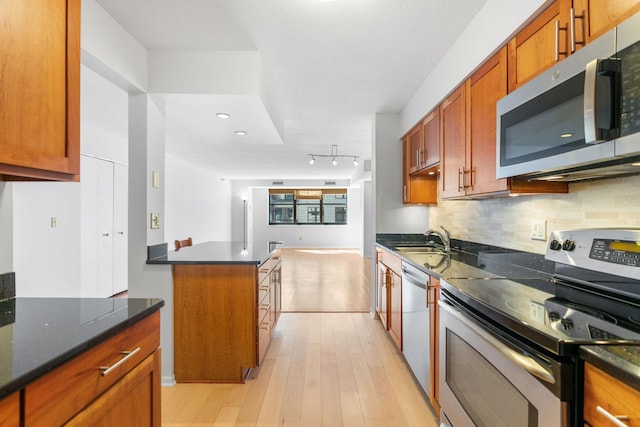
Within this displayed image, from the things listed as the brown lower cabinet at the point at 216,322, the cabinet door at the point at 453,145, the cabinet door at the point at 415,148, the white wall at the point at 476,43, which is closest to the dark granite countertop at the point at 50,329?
the brown lower cabinet at the point at 216,322

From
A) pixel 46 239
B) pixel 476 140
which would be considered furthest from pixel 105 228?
pixel 476 140

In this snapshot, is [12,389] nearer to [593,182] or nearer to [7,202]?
[7,202]

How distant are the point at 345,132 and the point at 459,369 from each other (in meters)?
3.59

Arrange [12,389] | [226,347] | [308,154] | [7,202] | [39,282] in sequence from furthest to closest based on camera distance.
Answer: [308,154] → [39,282] → [226,347] → [7,202] → [12,389]

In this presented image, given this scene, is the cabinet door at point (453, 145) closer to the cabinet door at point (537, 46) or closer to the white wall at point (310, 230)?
the cabinet door at point (537, 46)

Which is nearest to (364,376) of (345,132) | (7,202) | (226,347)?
(226,347)

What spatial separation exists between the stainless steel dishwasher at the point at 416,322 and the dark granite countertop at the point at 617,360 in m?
1.08

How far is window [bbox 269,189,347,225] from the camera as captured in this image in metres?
10.9

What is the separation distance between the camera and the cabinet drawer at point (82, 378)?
0.71 m

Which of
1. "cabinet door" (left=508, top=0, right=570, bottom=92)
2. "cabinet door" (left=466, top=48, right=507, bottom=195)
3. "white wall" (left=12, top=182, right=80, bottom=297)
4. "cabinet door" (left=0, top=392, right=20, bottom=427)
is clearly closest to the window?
"white wall" (left=12, top=182, right=80, bottom=297)

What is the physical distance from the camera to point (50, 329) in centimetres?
92

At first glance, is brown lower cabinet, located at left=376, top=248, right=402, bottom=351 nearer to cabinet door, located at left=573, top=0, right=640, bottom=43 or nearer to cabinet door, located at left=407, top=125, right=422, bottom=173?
cabinet door, located at left=407, top=125, right=422, bottom=173

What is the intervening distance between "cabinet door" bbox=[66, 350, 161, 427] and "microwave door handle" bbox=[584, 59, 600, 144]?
5.32 feet

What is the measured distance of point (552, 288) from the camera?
1.41m
